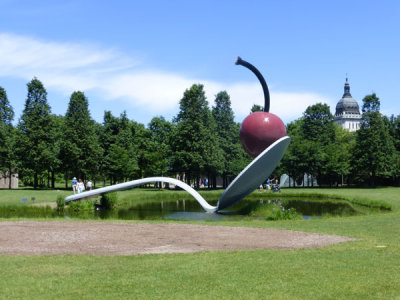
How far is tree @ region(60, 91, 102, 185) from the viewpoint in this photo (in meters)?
48.1

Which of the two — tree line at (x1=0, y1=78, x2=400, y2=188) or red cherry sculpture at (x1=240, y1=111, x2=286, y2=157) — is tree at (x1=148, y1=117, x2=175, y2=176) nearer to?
tree line at (x1=0, y1=78, x2=400, y2=188)

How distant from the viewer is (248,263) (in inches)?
349

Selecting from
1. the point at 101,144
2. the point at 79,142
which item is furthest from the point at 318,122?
the point at 79,142

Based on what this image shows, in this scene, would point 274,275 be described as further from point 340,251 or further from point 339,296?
point 340,251

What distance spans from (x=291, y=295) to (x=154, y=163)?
4728 centimetres

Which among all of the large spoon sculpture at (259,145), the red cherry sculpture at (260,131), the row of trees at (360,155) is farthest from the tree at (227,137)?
the red cherry sculpture at (260,131)

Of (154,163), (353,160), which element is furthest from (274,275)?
(353,160)

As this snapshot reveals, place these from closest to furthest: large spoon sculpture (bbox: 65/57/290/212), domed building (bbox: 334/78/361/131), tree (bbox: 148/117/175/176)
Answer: large spoon sculpture (bbox: 65/57/290/212) < tree (bbox: 148/117/175/176) < domed building (bbox: 334/78/361/131)

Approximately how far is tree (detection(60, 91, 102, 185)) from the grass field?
39.7 meters

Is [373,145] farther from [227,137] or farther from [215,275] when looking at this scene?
[215,275]

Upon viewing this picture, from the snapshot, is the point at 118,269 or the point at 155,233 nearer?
the point at 118,269

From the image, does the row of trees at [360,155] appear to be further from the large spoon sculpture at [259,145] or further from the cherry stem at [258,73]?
the large spoon sculpture at [259,145]

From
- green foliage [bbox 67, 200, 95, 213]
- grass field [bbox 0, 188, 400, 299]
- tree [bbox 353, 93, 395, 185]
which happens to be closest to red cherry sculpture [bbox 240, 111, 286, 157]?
green foliage [bbox 67, 200, 95, 213]

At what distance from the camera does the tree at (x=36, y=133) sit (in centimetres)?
4634
